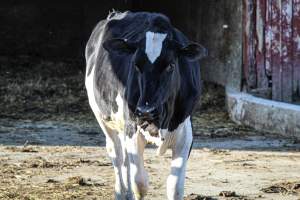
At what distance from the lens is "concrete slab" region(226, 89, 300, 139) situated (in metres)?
10.3

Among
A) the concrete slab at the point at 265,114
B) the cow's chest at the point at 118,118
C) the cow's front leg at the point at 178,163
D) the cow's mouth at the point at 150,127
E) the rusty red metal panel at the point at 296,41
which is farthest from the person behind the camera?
the rusty red metal panel at the point at 296,41

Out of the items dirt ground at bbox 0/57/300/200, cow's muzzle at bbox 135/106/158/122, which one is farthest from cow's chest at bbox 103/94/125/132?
cow's muzzle at bbox 135/106/158/122

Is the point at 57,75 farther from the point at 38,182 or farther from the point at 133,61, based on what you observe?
the point at 133,61

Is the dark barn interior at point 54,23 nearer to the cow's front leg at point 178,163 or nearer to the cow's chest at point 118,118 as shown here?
the cow's chest at point 118,118

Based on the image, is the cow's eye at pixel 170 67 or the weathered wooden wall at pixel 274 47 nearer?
the cow's eye at pixel 170 67

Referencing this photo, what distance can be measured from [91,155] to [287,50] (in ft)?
12.1

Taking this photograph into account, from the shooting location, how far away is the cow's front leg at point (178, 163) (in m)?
5.81

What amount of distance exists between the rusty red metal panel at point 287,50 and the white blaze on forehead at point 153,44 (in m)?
6.16

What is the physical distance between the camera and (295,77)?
11.4 meters

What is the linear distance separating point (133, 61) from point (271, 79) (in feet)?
21.0

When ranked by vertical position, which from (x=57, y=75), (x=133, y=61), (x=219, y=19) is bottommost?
(x=57, y=75)

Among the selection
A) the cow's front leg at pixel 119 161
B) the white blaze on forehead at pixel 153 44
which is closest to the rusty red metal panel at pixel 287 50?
the cow's front leg at pixel 119 161

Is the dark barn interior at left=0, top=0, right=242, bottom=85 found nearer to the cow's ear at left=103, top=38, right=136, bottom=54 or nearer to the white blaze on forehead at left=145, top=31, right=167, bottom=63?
the cow's ear at left=103, top=38, right=136, bottom=54

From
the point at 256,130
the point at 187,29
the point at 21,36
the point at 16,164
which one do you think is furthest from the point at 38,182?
the point at 21,36
